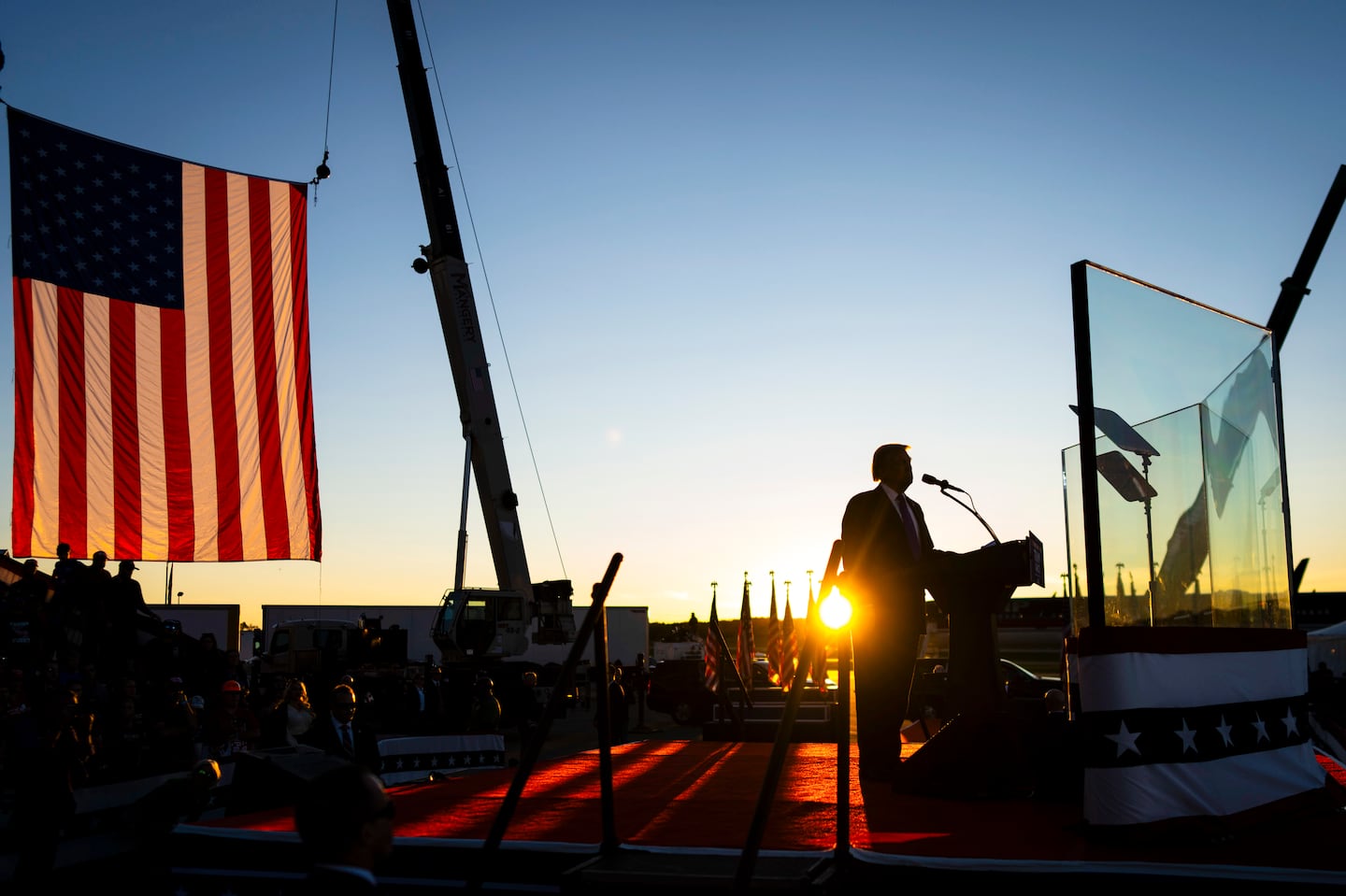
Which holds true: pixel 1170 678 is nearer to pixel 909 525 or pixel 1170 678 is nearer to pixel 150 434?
pixel 909 525

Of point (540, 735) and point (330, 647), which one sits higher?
point (540, 735)

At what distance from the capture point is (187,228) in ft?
52.3

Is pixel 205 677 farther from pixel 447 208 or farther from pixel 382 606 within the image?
pixel 382 606

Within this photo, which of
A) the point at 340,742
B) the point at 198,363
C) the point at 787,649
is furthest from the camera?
the point at 787,649

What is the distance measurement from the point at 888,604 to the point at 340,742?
13.7ft

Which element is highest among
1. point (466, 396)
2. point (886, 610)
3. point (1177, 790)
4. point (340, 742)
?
point (466, 396)

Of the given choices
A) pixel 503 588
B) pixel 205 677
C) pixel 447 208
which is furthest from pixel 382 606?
pixel 205 677

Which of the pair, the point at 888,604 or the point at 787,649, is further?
the point at 787,649

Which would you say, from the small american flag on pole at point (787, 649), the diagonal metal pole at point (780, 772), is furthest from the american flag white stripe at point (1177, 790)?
the small american flag on pole at point (787, 649)

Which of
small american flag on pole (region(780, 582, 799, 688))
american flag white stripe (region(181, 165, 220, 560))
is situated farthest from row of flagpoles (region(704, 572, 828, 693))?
american flag white stripe (region(181, 165, 220, 560))

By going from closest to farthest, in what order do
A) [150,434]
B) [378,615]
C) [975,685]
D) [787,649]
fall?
1. [975,685]
2. [150,434]
3. [787,649]
4. [378,615]

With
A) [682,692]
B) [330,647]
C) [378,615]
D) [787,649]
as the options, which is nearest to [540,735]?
[682,692]

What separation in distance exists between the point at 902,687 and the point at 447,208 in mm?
18855

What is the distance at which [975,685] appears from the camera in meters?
5.38
